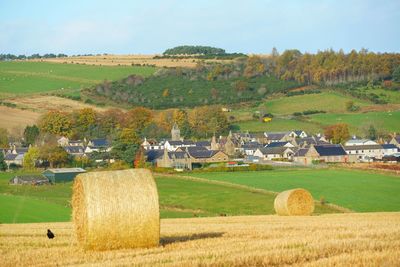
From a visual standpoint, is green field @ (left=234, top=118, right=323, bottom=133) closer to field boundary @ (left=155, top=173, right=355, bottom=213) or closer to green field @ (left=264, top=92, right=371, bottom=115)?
green field @ (left=264, top=92, right=371, bottom=115)

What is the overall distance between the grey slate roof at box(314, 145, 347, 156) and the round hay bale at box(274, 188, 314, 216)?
55.3 metres

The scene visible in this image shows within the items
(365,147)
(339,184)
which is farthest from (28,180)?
(365,147)

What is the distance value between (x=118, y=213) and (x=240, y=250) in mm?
3018

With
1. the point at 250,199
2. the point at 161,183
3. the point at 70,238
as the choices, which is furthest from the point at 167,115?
the point at 70,238

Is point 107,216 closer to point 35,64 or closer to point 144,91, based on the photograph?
point 144,91

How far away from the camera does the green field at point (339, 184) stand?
4578cm

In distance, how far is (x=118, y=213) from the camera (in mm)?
17359

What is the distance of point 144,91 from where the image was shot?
139750mm

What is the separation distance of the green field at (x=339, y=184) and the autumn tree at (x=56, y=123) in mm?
44841

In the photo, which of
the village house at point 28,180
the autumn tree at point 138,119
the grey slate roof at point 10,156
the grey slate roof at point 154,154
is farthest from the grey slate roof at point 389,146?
the village house at point 28,180

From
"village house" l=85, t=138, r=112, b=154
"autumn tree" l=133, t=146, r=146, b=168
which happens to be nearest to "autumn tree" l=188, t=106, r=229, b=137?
"village house" l=85, t=138, r=112, b=154

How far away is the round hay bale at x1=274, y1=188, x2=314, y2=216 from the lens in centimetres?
3191

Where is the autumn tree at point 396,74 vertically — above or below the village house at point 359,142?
above

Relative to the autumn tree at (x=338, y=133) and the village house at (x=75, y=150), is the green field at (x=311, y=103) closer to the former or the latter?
the autumn tree at (x=338, y=133)
